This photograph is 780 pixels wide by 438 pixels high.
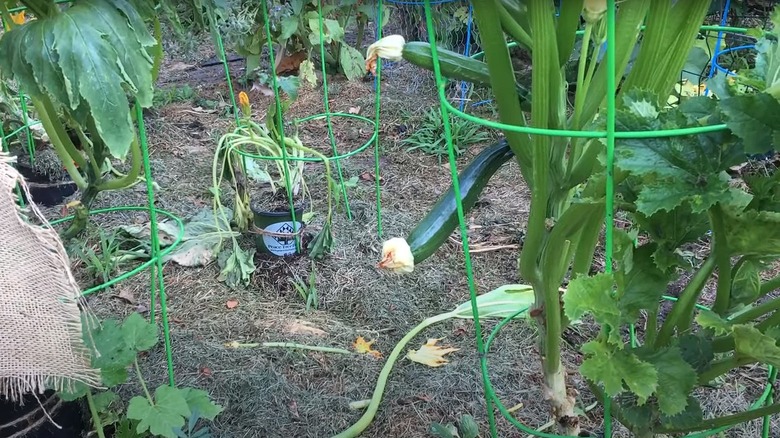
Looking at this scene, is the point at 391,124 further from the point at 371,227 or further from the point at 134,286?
the point at 134,286

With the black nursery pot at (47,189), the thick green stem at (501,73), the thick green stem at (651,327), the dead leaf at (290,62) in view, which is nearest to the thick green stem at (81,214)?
the thick green stem at (501,73)

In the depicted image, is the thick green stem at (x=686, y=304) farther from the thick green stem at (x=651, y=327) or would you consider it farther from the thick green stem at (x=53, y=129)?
the thick green stem at (x=53, y=129)

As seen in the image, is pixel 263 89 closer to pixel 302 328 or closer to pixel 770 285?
pixel 302 328

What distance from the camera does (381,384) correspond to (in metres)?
1.81

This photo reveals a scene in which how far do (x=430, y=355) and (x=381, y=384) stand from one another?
0.22 meters

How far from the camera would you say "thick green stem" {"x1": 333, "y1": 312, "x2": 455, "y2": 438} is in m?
1.68

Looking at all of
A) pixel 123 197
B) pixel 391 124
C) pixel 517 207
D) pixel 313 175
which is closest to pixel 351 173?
pixel 313 175

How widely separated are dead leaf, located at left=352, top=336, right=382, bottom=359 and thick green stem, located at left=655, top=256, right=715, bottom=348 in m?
1.14

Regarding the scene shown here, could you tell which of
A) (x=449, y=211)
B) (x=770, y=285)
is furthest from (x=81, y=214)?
(x=770, y=285)

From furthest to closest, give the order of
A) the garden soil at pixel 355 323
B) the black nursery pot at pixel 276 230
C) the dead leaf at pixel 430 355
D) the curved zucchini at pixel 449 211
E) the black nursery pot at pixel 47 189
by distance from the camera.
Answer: the black nursery pot at pixel 47 189 < the black nursery pot at pixel 276 230 < the dead leaf at pixel 430 355 < the garden soil at pixel 355 323 < the curved zucchini at pixel 449 211

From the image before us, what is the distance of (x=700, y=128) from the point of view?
0.83m

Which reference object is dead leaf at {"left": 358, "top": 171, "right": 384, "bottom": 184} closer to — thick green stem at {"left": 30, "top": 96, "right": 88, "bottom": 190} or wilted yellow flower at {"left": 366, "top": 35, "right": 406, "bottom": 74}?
thick green stem at {"left": 30, "top": 96, "right": 88, "bottom": 190}

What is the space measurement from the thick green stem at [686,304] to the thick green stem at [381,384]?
0.92 meters

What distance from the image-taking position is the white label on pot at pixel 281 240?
248cm
